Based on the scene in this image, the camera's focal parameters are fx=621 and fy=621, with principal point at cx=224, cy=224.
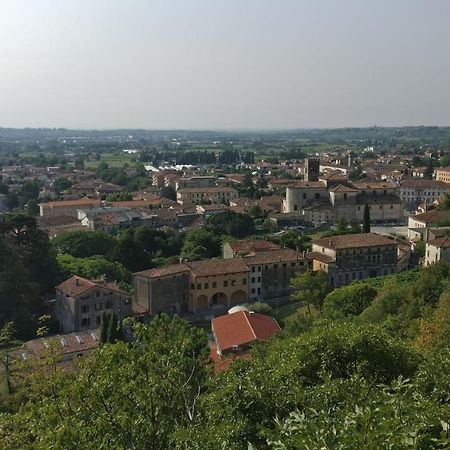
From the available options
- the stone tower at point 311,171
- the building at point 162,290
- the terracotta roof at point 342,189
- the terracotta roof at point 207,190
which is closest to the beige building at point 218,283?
the building at point 162,290

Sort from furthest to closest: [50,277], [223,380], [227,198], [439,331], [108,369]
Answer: [227,198] → [50,277] → [439,331] → [223,380] → [108,369]

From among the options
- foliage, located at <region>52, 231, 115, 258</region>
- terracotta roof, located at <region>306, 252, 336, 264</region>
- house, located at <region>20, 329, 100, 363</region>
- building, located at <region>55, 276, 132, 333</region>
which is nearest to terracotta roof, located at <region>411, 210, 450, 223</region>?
terracotta roof, located at <region>306, 252, 336, 264</region>

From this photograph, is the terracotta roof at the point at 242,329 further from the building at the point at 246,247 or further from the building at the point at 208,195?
the building at the point at 208,195

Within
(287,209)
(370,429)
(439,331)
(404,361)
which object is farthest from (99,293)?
(287,209)

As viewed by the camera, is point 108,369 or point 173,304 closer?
point 108,369

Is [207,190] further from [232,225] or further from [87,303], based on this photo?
[87,303]

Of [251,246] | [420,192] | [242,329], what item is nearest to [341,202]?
[420,192]

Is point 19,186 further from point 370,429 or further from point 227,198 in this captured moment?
point 370,429

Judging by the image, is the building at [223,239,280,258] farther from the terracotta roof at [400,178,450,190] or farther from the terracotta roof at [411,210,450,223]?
the terracotta roof at [400,178,450,190]
